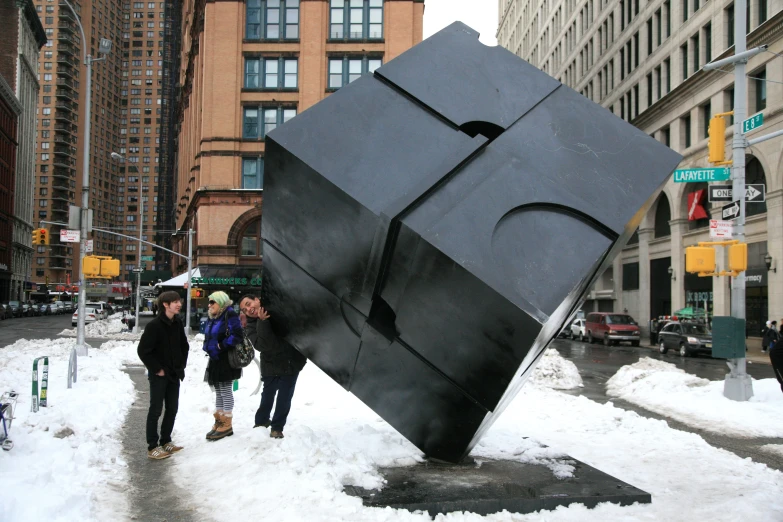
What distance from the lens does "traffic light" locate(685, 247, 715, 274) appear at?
12.9 meters

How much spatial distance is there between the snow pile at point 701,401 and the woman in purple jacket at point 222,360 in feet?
21.2

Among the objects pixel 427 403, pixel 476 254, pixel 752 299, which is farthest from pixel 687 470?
pixel 752 299

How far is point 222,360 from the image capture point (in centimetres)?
741

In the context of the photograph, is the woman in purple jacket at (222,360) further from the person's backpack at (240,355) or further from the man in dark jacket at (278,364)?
the man in dark jacket at (278,364)

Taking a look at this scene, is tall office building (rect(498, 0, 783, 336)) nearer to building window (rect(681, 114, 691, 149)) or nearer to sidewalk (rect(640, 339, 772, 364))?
building window (rect(681, 114, 691, 149))

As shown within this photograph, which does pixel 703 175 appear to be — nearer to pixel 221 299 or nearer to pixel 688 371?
pixel 688 371

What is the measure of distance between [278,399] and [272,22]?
39232 millimetres

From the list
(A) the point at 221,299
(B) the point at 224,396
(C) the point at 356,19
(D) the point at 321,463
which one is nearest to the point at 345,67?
(C) the point at 356,19

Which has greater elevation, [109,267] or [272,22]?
[272,22]

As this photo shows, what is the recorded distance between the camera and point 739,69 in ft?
40.4

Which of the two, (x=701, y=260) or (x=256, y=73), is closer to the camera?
(x=701, y=260)

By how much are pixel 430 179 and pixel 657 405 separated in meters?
8.70

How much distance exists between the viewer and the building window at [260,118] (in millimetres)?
41344

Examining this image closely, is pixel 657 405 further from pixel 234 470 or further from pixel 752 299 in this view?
pixel 752 299
